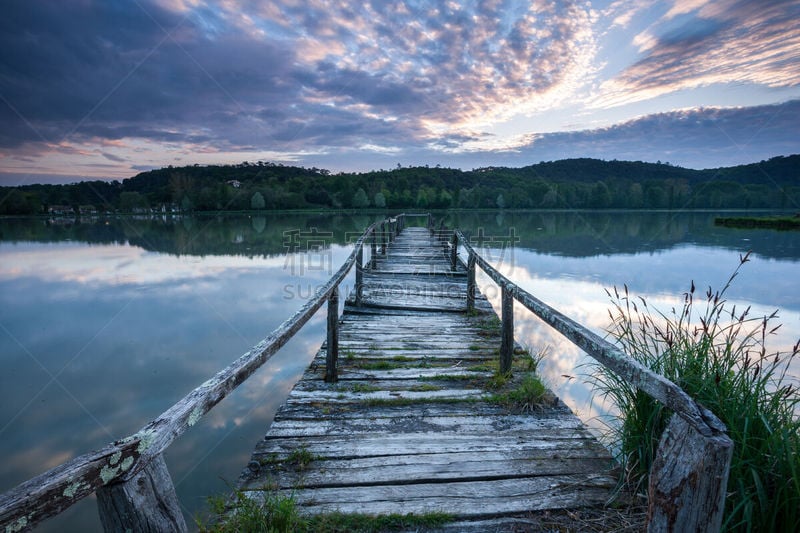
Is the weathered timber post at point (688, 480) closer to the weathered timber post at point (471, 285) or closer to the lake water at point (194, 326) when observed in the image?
the lake water at point (194, 326)

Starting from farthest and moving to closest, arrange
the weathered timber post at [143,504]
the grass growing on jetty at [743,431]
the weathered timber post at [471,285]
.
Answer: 1. the weathered timber post at [471,285]
2. the grass growing on jetty at [743,431]
3. the weathered timber post at [143,504]

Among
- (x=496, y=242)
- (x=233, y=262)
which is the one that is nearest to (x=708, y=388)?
(x=233, y=262)

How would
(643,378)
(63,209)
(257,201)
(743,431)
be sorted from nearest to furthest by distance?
(643,378) < (743,431) < (257,201) < (63,209)

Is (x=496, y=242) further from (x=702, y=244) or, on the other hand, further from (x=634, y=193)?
(x=634, y=193)

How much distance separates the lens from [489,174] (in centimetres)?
11212

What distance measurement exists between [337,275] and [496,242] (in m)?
22.6

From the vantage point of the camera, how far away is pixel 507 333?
405cm

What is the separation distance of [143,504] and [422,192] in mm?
94602

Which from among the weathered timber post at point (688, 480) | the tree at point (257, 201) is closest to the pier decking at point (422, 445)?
the weathered timber post at point (688, 480)

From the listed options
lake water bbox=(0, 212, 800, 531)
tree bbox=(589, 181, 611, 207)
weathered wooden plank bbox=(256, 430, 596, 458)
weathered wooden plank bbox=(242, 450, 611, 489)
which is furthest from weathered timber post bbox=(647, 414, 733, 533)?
tree bbox=(589, 181, 611, 207)

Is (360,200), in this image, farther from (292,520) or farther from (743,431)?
(743,431)

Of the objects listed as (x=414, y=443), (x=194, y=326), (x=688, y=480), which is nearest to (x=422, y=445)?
(x=414, y=443)

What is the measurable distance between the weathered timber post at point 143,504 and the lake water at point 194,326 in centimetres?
82

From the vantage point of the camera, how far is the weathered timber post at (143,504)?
116cm
